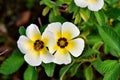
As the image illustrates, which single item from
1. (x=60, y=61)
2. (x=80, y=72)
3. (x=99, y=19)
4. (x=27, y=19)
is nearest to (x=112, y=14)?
(x=99, y=19)

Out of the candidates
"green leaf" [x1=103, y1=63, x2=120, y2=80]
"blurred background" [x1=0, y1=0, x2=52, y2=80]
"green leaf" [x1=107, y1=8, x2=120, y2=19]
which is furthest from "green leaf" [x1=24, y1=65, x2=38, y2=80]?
"blurred background" [x1=0, y1=0, x2=52, y2=80]

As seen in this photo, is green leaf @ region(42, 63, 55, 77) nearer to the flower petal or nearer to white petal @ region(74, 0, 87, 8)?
the flower petal

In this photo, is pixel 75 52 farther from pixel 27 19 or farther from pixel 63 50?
pixel 27 19

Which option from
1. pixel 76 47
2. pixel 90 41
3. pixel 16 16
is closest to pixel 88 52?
pixel 76 47

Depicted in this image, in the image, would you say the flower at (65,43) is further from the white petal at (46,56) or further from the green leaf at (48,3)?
the green leaf at (48,3)

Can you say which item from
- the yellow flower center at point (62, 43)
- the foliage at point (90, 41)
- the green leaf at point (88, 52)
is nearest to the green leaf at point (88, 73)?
the foliage at point (90, 41)

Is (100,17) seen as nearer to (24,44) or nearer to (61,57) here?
(61,57)
